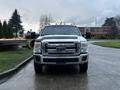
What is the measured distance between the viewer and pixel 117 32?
147 m

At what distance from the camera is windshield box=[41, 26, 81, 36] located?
48.6 ft

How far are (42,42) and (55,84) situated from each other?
8.66ft

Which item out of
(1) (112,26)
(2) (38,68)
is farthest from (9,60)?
(1) (112,26)

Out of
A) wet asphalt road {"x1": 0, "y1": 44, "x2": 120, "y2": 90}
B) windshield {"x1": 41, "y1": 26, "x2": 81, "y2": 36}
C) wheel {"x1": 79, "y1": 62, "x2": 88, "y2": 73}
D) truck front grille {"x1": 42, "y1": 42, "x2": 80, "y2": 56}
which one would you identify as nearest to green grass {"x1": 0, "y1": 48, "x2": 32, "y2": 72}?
wet asphalt road {"x1": 0, "y1": 44, "x2": 120, "y2": 90}

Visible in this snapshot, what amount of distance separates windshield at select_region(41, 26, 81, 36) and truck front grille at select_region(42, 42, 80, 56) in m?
Answer: 1.94

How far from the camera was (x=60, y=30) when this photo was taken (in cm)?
1507

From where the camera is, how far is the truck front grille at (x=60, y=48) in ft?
41.9

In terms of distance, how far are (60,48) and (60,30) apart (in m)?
2.44

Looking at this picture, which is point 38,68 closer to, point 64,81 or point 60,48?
point 60,48

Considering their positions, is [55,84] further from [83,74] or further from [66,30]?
[66,30]

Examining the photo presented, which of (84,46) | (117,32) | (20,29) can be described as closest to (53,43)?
(84,46)

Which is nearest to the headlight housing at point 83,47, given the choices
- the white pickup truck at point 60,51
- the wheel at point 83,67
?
the white pickup truck at point 60,51

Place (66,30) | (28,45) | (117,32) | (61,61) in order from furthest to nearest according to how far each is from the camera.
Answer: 1. (117,32)
2. (28,45)
3. (66,30)
4. (61,61)

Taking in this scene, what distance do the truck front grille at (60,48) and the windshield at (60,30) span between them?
1.94 meters
